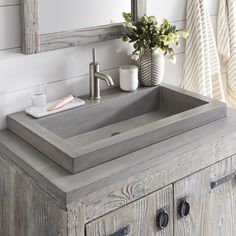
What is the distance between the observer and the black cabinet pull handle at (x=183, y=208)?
1821 mm

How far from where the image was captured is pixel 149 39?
212 centimetres

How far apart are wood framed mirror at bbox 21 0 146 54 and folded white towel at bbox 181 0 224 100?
322mm

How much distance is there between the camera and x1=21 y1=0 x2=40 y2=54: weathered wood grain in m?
1.81

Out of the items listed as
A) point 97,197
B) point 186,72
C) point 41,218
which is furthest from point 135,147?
point 186,72

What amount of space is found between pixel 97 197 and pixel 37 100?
20.6 inches

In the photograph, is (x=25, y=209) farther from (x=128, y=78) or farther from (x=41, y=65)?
(x=128, y=78)

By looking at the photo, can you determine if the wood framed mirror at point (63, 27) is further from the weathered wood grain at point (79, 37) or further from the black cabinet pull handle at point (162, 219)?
the black cabinet pull handle at point (162, 219)

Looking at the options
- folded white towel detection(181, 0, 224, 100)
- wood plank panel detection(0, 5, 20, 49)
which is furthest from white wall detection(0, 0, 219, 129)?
folded white towel detection(181, 0, 224, 100)

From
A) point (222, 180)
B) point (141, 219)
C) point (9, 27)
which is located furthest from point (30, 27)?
point (222, 180)

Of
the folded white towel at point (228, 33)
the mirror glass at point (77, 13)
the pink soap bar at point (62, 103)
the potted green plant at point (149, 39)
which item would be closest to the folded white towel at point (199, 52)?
the folded white towel at point (228, 33)

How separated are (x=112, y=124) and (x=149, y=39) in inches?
14.9

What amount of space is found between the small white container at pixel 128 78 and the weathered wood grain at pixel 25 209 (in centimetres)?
60

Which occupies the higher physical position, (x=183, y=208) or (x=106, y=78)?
(x=106, y=78)

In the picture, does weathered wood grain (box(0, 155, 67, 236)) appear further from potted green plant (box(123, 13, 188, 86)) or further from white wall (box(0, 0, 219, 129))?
potted green plant (box(123, 13, 188, 86))
